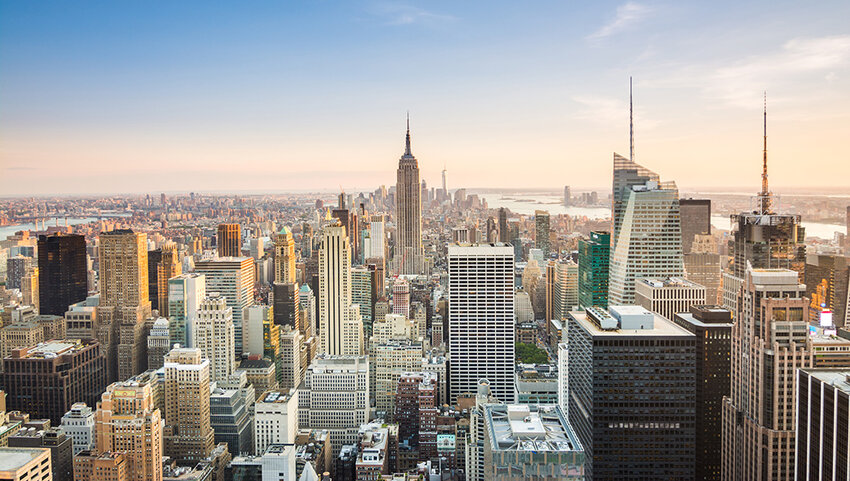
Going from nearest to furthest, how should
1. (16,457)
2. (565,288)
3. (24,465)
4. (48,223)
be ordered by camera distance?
(24,465), (16,457), (48,223), (565,288)

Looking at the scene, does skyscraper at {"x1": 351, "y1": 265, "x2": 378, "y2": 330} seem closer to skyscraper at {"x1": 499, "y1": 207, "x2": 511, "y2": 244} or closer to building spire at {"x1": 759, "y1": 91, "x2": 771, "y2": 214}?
skyscraper at {"x1": 499, "y1": 207, "x2": 511, "y2": 244}

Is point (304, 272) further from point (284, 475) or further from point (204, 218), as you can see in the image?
point (284, 475)

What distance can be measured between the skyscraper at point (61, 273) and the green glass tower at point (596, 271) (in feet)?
51.7

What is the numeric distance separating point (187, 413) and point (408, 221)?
79.9 feet

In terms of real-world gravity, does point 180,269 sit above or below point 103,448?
above

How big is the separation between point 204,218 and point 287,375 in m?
5.58

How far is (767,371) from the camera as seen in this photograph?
32.6 feet

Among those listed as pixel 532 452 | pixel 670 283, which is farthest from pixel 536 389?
pixel 532 452

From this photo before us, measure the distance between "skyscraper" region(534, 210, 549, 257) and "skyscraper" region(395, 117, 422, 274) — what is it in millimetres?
8441

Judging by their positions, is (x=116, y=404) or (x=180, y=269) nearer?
(x=116, y=404)

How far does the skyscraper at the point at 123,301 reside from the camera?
1884cm

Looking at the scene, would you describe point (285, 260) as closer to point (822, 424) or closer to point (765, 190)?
point (765, 190)

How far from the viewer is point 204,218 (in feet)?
61.3

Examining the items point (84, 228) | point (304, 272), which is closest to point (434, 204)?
point (304, 272)
